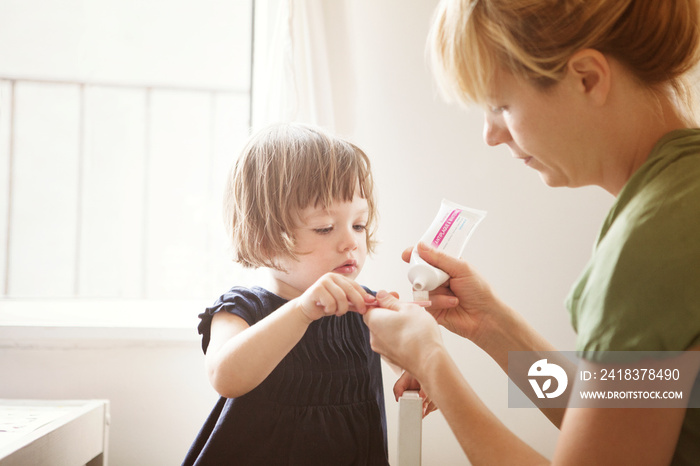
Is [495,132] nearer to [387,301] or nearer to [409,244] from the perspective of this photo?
[387,301]

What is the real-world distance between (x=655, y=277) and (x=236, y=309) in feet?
2.13

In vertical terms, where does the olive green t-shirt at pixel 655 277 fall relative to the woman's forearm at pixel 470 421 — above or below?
above

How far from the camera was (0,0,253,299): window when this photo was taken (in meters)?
1.60

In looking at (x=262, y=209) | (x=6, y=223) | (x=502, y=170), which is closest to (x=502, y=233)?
(x=502, y=170)

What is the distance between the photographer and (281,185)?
40.4 inches

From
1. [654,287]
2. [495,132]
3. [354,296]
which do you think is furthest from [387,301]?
[654,287]

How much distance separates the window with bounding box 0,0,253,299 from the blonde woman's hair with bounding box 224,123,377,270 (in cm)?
58

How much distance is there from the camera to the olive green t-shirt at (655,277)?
57cm

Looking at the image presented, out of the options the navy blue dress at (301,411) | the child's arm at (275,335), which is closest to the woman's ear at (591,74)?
the child's arm at (275,335)

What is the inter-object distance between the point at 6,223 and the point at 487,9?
1411 mm

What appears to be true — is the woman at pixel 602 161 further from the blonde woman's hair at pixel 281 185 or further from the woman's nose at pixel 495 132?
the blonde woman's hair at pixel 281 185

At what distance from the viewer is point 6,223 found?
1.60 meters

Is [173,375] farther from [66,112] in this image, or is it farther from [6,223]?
[66,112]

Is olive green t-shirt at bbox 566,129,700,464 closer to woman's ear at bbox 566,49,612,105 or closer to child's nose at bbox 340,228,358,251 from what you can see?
woman's ear at bbox 566,49,612,105
